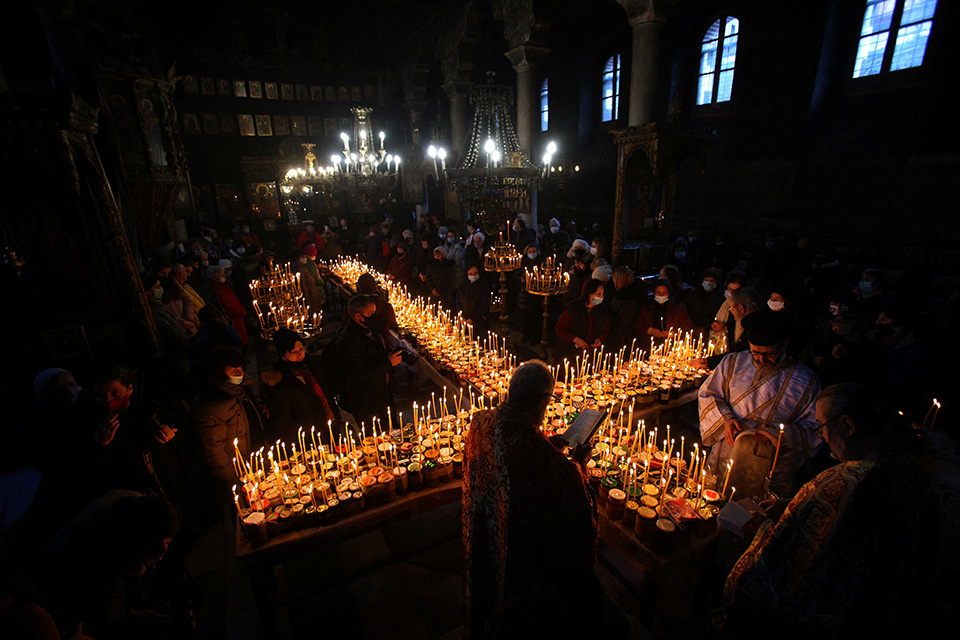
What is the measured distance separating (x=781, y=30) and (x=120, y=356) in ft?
62.7

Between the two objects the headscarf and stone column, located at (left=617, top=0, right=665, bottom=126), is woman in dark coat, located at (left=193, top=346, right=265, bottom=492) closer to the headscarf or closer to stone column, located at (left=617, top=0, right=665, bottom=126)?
the headscarf

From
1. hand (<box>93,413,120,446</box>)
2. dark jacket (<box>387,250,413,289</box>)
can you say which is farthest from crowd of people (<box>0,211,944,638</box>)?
dark jacket (<box>387,250,413,289</box>)

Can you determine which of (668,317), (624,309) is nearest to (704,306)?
(668,317)

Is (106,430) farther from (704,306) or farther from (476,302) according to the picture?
(704,306)

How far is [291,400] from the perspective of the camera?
14.5ft

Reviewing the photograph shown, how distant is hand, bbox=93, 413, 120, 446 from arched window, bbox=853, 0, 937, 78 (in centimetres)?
1953

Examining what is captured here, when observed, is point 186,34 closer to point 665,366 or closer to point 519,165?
point 519,165

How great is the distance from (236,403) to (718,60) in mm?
20528

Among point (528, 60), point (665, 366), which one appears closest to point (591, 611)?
point (665, 366)

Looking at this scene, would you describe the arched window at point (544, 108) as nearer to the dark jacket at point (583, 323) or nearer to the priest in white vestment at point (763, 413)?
the dark jacket at point (583, 323)

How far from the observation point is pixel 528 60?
1339 cm

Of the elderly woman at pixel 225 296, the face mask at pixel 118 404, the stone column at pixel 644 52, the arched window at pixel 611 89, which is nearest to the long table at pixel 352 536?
the face mask at pixel 118 404

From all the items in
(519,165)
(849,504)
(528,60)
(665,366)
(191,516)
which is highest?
(528,60)

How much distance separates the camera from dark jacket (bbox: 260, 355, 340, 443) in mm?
4348
